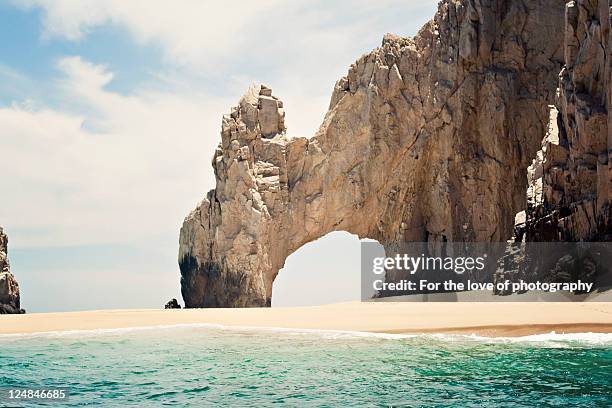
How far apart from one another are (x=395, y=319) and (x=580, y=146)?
37.8 ft

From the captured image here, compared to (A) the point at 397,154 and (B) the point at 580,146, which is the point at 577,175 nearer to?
(B) the point at 580,146

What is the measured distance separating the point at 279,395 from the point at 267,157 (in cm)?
3411

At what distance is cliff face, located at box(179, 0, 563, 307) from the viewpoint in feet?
123

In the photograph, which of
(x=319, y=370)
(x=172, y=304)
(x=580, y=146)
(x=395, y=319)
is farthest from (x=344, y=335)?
(x=172, y=304)

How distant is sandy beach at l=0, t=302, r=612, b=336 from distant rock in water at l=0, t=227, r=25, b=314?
1596 cm

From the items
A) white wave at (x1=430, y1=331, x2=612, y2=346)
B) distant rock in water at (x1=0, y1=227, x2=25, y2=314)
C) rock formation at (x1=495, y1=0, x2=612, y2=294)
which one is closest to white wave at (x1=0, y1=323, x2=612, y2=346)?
white wave at (x1=430, y1=331, x2=612, y2=346)

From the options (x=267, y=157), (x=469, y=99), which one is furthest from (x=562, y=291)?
(x=267, y=157)

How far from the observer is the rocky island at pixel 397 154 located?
123ft

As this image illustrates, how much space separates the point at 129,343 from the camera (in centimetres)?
1417

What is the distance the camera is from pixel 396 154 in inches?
1628

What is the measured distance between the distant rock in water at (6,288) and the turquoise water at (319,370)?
2152 cm

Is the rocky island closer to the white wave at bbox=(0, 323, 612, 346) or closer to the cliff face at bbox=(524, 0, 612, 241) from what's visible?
the cliff face at bbox=(524, 0, 612, 241)

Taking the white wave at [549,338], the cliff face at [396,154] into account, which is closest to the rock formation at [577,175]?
the white wave at [549,338]

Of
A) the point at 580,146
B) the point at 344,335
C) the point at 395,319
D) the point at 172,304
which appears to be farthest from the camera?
the point at 172,304
